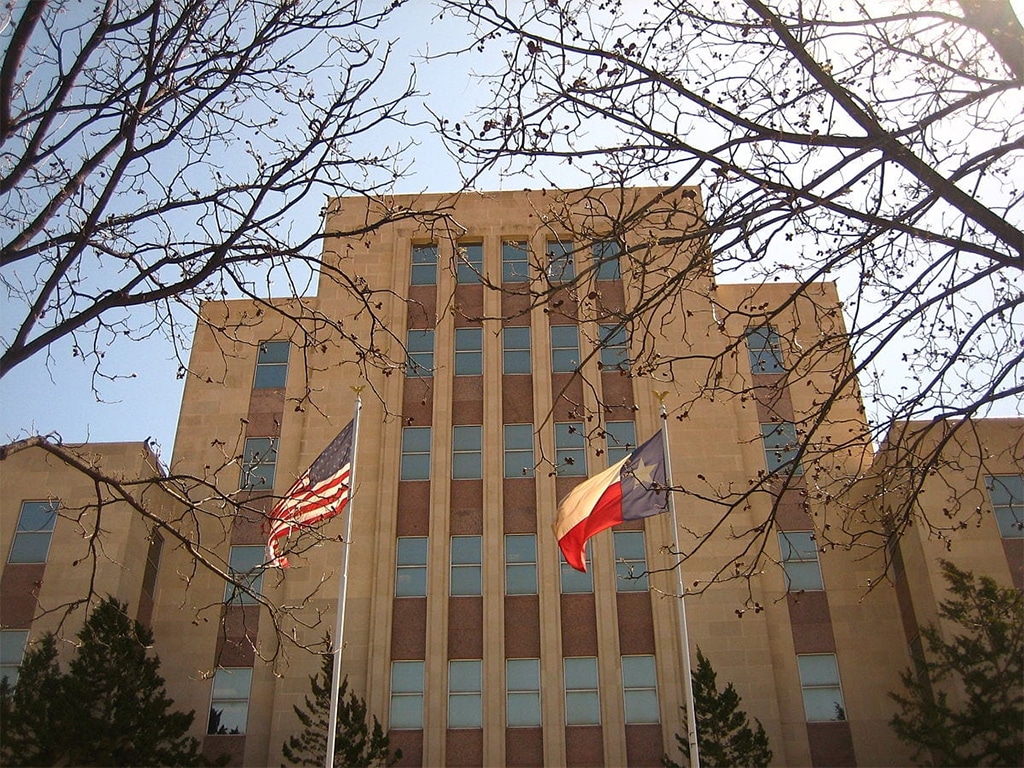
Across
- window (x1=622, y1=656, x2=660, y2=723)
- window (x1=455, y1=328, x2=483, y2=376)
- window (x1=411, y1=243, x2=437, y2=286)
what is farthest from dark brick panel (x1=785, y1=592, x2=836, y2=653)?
window (x1=411, y1=243, x2=437, y2=286)

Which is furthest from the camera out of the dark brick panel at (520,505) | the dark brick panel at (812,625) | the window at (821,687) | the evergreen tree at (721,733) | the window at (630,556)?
the dark brick panel at (520,505)

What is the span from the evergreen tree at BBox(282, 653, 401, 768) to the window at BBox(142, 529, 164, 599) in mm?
5528

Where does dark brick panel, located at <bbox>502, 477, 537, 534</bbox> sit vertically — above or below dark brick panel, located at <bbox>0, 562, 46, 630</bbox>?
above

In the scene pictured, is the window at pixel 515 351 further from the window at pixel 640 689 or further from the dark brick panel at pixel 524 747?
the dark brick panel at pixel 524 747

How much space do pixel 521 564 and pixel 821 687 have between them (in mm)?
7973

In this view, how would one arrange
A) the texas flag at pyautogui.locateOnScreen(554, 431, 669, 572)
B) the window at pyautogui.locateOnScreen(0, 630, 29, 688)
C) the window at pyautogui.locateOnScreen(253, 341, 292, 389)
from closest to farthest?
the texas flag at pyautogui.locateOnScreen(554, 431, 669, 572) < the window at pyautogui.locateOnScreen(0, 630, 29, 688) < the window at pyautogui.locateOnScreen(253, 341, 292, 389)

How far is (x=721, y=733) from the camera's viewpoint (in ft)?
70.8

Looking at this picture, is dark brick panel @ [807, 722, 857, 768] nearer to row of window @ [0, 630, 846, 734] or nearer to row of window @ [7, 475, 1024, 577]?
row of window @ [0, 630, 846, 734]

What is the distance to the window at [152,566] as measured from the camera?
1009 inches

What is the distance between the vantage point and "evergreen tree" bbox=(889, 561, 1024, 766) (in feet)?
64.5

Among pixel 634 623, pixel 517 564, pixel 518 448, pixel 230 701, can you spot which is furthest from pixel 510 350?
pixel 230 701

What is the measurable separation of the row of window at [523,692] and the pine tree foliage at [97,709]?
4.95 m

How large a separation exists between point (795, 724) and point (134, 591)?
16.4 meters

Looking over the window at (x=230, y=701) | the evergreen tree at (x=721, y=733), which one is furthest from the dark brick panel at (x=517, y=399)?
the window at (x=230, y=701)
